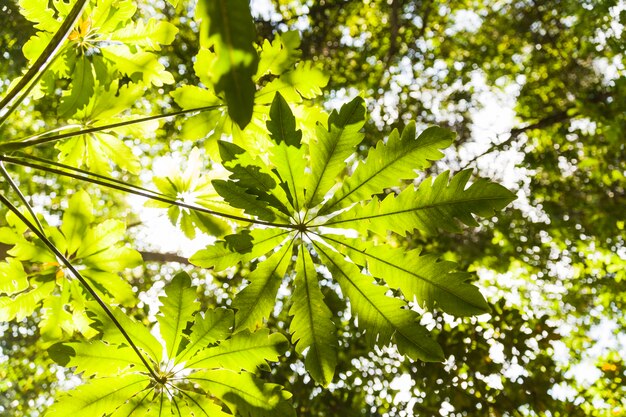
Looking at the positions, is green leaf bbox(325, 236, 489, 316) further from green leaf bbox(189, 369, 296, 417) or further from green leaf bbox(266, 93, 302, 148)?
green leaf bbox(189, 369, 296, 417)

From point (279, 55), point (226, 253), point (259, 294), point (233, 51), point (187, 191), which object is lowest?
point (233, 51)

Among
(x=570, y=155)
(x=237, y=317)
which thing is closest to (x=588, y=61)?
(x=570, y=155)

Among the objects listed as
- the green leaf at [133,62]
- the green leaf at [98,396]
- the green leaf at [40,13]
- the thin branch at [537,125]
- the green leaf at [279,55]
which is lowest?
the green leaf at [98,396]

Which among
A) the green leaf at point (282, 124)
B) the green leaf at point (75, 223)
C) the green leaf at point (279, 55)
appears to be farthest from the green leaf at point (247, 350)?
the green leaf at point (279, 55)

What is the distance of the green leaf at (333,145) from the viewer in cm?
131

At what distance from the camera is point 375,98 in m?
5.69

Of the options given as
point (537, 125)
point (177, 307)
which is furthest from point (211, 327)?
point (537, 125)

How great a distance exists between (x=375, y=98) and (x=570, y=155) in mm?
2452

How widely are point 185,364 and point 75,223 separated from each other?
0.77m

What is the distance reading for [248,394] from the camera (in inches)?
57.7

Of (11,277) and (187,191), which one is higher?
(187,191)

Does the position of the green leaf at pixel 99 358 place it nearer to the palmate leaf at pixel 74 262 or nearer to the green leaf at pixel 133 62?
the palmate leaf at pixel 74 262

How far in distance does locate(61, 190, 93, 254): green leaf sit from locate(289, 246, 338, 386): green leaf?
0.99 meters

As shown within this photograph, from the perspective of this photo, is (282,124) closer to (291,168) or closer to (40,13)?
(291,168)
